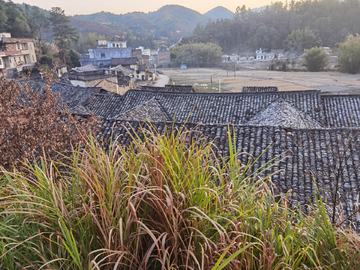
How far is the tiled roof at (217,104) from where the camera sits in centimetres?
1279

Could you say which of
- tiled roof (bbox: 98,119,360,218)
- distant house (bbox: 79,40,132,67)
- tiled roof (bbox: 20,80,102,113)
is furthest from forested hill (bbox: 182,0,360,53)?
tiled roof (bbox: 98,119,360,218)

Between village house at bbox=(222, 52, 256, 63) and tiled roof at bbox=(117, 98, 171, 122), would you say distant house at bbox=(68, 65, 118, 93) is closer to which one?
tiled roof at bbox=(117, 98, 171, 122)

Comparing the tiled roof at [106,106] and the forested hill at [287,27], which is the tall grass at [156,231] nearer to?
the tiled roof at [106,106]

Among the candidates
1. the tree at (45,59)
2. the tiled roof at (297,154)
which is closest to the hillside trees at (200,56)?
the tree at (45,59)

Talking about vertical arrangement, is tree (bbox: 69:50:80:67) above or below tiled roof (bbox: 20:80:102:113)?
above

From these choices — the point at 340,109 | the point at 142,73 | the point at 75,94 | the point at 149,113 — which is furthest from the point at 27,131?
the point at 142,73

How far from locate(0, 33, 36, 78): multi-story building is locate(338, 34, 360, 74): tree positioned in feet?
169

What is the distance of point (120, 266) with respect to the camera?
5.49ft

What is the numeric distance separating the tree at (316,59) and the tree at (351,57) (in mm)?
3652

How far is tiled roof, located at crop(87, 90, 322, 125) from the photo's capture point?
12789mm

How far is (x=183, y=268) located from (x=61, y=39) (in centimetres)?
6105

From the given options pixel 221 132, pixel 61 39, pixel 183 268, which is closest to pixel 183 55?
pixel 61 39

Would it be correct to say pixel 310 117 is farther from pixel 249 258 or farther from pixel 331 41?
pixel 331 41

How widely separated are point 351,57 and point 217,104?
42.6m
